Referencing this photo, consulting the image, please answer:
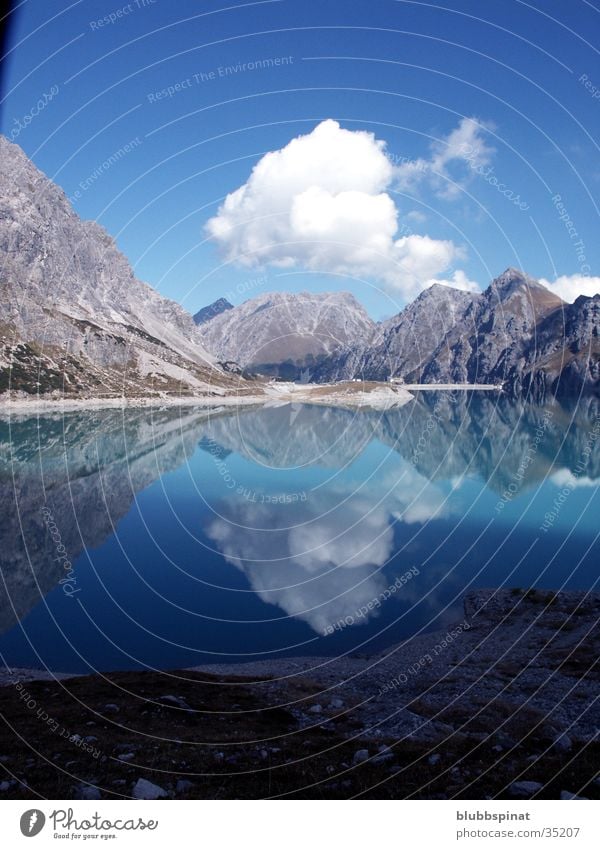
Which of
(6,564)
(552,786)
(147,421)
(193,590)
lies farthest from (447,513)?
(147,421)

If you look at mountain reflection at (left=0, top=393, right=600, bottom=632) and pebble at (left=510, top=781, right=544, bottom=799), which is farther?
mountain reflection at (left=0, top=393, right=600, bottom=632)

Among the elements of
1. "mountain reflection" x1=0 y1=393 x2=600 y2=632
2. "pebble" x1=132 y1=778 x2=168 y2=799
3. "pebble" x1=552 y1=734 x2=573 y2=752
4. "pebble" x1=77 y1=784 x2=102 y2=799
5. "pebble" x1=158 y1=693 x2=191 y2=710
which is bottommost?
"pebble" x1=158 y1=693 x2=191 y2=710

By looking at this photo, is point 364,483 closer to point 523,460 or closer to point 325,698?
point 523,460
